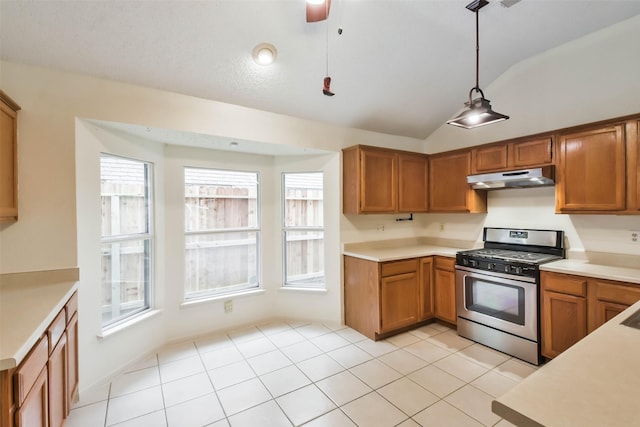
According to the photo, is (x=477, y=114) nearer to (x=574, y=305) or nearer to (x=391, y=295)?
(x=574, y=305)

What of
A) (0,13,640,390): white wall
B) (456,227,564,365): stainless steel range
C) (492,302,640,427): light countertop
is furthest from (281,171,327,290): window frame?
(492,302,640,427): light countertop

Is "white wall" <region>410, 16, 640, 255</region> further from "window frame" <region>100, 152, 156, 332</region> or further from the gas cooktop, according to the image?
"window frame" <region>100, 152, 156, 332</region>

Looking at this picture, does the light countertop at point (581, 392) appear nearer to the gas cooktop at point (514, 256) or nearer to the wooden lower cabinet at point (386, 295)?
the gas cooktop at point (514, 256)

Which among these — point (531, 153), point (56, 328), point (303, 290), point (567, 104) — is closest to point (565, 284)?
point (531, 153)

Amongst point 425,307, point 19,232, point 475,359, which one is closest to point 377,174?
point 425,307

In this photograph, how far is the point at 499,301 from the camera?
287cm

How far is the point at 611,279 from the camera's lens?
219 cm

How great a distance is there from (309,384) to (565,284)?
235 cm

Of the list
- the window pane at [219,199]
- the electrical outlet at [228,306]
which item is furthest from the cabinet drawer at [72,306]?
the electrical outlet at [228,306]

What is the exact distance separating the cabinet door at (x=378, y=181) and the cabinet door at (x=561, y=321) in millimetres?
1776

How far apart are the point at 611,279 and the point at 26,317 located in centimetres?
382

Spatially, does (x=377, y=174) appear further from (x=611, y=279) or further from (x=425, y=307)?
(x=611, y=279)

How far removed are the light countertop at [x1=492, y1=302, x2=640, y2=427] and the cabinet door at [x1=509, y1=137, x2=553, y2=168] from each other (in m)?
2.34

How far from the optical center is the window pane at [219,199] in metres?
3.24
